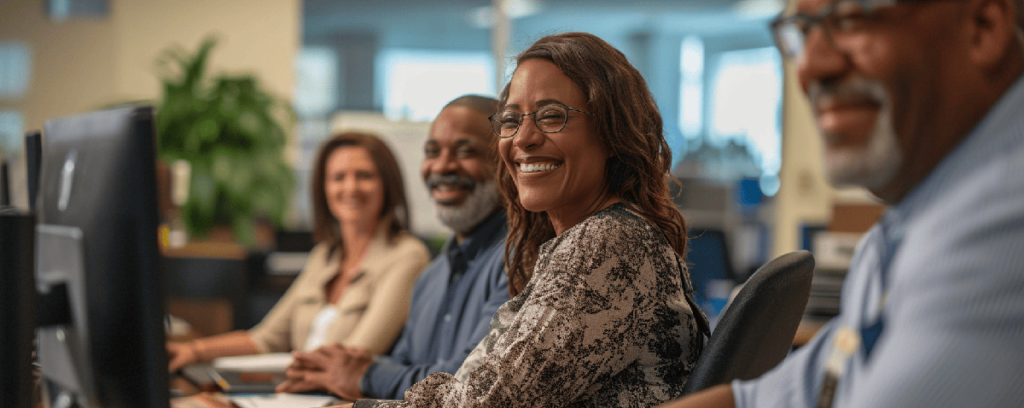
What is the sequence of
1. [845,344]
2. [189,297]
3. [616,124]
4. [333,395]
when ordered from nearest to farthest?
[845,344]
[616,124]
[333,395]
[189,297]

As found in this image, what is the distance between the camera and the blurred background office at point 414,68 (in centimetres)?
555

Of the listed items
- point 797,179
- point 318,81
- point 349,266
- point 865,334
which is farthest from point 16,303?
point 318,81

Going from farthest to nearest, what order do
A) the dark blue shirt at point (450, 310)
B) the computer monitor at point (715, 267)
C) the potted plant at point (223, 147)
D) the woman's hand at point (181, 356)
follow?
1. the potted plant at point (223, 147)
2. the computer monitor at point (715, 267)
3. the woman's hand at point (181, 356)
4. the dark blue shirt at point (450, 310)

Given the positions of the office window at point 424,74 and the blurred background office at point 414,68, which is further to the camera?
the office window at point 424,74

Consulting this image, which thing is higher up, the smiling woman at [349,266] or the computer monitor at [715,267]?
the smiling woman at [349,266]

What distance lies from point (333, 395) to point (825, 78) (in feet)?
3.85

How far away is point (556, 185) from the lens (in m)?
1.19

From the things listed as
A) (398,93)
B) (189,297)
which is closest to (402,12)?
(398,93)

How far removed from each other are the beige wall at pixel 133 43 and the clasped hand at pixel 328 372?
4.44 metres

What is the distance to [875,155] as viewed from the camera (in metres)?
0.61

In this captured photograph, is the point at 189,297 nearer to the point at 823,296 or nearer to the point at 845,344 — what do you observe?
the point at 823,296

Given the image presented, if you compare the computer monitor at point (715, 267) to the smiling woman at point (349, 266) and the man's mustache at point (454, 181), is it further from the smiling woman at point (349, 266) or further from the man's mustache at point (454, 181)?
the man's mustache at point (454, 181)

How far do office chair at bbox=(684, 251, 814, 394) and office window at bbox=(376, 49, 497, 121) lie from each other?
16.9 ft

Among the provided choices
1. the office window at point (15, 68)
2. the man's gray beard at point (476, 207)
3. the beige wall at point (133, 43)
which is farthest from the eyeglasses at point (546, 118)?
the office window at point (15, 68)
